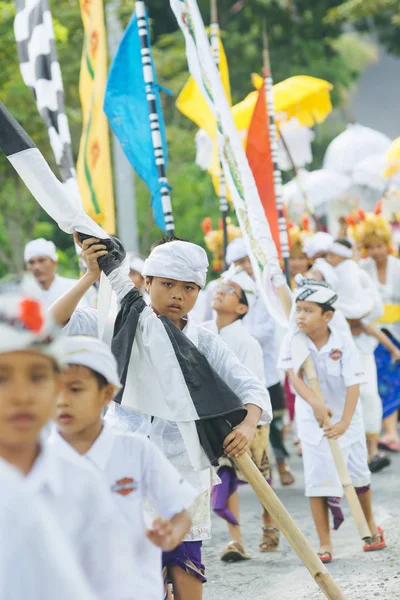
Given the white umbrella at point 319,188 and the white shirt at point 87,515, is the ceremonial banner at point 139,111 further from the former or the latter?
the white umbrella at point 319,188

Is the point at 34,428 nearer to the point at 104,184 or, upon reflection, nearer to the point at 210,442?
the point at 210,442

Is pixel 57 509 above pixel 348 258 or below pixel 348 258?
below

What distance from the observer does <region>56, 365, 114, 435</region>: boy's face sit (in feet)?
10.6

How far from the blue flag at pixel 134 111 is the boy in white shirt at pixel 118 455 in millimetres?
4055

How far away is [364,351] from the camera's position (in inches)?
377

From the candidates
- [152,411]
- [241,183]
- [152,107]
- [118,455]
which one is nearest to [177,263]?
[152,411]

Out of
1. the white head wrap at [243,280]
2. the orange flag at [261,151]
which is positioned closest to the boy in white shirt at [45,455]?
the white head wrap at [243,280]

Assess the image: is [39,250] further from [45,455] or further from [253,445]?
[45,455]

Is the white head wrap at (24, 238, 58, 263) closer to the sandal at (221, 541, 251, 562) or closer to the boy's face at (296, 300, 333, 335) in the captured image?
the boy's face at (296, 300, 333, 335)

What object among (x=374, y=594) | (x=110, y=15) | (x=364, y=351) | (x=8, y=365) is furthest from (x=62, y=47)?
(x=8, y=365)

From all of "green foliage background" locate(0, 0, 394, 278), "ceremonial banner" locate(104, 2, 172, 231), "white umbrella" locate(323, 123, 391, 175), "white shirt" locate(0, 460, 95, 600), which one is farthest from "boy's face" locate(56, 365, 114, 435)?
"white umbrella" locate(323, 123, 391, 175)

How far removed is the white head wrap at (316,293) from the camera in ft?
22.5

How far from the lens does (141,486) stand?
10.8 ft

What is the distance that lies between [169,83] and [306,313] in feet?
42.7
